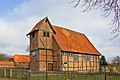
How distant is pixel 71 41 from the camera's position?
36031 mm

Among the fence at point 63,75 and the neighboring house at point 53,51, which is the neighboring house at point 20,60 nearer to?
the neighboring house at point 53,51

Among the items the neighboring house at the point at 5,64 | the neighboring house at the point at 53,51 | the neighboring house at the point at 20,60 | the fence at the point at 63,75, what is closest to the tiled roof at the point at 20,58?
the neighboring house at the point at 20,60

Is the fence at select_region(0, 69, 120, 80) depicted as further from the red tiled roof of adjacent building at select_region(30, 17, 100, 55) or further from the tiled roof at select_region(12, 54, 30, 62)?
the tiled roof at select_region(12, 54, 30, 62)

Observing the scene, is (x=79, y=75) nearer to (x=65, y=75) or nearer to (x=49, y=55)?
(x=65, y=75)

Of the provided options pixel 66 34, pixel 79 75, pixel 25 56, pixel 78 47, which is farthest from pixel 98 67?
pixel 25 56

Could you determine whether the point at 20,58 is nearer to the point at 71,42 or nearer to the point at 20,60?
the point at 20,60

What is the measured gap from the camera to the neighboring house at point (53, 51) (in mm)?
31422

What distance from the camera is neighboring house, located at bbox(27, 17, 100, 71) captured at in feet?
103

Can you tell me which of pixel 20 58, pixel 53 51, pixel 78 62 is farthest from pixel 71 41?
pixel 20 58

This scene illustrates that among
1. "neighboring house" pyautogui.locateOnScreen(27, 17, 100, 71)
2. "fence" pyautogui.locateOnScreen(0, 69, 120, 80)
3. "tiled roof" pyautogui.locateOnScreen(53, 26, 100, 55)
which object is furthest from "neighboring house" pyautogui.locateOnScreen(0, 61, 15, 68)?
"fence" pyautogui.locateOnScreen(0, 69, 120, 80)

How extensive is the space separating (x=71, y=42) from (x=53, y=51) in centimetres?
461

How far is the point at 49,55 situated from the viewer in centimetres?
3244

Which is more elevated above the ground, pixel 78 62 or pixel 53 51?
pixel 53 51

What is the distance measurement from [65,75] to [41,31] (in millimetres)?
16320
